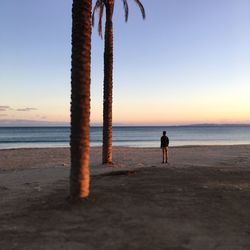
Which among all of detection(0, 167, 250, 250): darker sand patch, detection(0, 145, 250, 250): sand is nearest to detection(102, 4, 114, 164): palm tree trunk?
detection(0, 145, 250, 250): sand

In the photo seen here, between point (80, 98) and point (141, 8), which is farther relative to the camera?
point (141, 8)

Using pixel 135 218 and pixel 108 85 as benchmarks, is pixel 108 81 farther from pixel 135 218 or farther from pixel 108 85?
pixel 135 218

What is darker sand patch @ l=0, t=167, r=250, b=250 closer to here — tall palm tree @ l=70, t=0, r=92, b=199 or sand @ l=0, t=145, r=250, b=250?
sand @ l=0, t=145, r=250, b=250

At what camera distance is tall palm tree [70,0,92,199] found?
34.0 ft

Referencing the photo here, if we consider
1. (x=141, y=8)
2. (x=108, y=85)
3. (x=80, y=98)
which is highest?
(x=141, y=8)

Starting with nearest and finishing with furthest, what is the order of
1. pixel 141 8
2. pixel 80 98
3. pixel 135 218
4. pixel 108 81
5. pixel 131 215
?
pixel 135 218, pixel 131 215, pixel 80 98, pixel 108 81, pixel 141 8

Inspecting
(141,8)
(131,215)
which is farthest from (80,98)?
(141,8)

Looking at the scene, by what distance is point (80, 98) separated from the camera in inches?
410

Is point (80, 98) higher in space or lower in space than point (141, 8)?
lower

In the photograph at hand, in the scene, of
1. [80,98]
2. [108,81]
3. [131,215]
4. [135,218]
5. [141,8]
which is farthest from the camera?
[141,8]

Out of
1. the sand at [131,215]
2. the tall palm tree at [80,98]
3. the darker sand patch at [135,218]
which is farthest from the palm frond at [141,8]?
the tall palm tree at [80,98]

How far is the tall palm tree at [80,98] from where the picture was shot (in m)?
10.4

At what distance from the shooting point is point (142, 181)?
13.3 metres

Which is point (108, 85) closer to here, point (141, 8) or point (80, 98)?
point (141, 8)
